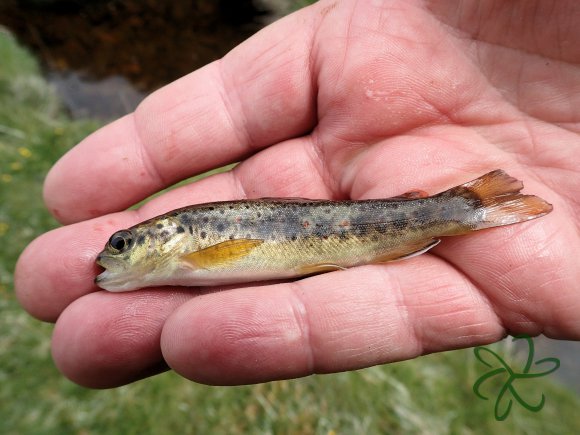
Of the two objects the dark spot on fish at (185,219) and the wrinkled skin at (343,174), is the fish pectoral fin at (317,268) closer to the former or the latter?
the wrinkled skin at (343,174)

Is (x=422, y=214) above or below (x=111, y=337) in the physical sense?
above

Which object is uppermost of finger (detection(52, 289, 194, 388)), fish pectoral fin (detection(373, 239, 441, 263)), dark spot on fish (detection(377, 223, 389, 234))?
dark spot on fish (detection(377, 223, 389, 234))

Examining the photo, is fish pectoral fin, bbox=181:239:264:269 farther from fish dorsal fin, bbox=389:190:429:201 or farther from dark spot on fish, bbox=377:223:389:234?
fish dorsal fin, bbox=389:190:429:201

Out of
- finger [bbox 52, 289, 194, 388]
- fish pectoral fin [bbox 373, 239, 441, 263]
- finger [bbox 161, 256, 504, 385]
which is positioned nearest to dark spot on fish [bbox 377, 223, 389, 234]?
fish pectoral fin [bbox 373, 239, 441, 263]

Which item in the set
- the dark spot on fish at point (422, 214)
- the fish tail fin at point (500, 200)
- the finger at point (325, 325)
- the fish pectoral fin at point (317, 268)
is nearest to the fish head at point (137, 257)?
the finger at point (325, 325)

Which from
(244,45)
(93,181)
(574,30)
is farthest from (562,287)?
(93,181)

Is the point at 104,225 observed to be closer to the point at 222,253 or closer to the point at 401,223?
the point at 222,253

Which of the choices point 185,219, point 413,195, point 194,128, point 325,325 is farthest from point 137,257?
point 413,195
